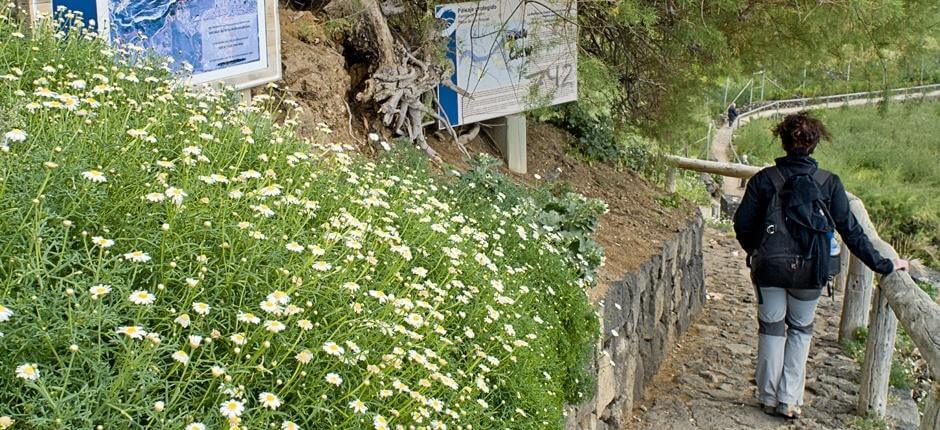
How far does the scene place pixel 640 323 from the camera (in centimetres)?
670

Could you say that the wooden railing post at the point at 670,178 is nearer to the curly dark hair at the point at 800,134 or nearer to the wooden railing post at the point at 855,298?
the wooden railing post at the point at 855,298

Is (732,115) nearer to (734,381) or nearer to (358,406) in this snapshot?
(734,381)

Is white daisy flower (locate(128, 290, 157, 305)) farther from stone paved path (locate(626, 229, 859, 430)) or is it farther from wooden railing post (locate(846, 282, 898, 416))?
wooden railing post (locate(846, 282, 898, 416))

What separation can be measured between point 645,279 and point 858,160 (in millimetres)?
23154

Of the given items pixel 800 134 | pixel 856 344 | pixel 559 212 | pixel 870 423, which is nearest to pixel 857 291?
pixel 856 344

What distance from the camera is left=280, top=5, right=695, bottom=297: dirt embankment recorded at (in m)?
6.31

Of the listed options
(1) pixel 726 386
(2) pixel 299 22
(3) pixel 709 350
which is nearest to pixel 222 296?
(2) pixel 299 22

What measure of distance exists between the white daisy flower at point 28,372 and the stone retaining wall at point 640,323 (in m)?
2.78

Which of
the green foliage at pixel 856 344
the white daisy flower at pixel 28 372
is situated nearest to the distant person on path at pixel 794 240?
the green foliage at pixel 856 344

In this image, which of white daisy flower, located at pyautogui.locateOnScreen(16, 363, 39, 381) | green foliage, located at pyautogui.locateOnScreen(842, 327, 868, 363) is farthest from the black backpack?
white daisy flower, located at pyautogui.locateOnScreen(16, 363, 39, 381)

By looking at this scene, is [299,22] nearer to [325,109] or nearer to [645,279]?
[325,109]

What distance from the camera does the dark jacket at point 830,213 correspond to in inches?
213

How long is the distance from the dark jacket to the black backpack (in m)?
0.05

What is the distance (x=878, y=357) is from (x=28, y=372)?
5055 mm
